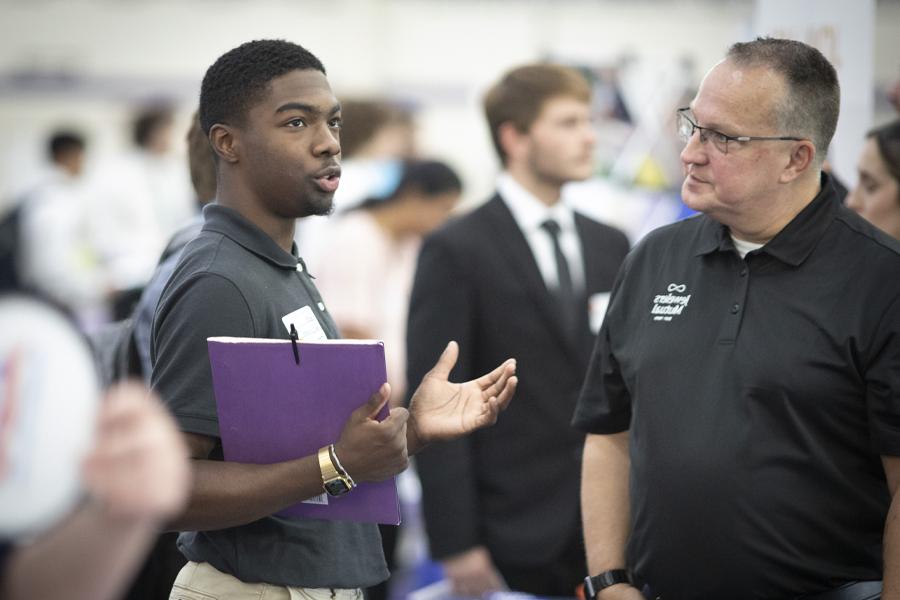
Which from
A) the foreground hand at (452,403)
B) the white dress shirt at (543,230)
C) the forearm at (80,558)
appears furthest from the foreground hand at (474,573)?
the forearm at (80,558)

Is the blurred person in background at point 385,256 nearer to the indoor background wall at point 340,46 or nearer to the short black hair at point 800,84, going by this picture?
the short black hair at point 800,84

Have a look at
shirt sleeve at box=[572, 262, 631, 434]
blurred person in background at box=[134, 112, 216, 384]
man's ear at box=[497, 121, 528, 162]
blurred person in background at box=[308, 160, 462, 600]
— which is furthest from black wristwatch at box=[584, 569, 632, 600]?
blurred person in background at box=[308, 160, 462, 600]

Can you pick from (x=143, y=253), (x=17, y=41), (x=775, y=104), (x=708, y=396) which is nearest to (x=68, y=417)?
(x=708, y=396)

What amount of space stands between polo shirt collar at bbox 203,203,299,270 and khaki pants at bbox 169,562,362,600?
576mm

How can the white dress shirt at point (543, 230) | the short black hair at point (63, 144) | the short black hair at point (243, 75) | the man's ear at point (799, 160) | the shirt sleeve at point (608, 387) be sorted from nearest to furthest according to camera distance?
the short black hair at point (243, 75), the man's ear at point (799, 160), the shirt sleeve at point (608, 387), the white dress shirt at point (543, 230), the short black hair at point (63, 144)

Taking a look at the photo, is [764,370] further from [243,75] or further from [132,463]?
[132,463]

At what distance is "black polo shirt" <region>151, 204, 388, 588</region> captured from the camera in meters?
1.98

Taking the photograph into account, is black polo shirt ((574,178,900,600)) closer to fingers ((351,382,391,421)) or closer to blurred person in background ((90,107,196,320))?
fingers ((351,382,391,421))

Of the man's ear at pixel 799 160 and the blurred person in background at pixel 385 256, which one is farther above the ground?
the man's ear at pixel 799 160

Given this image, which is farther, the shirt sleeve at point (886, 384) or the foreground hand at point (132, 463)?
the shirt sleeve at point (886, 384)

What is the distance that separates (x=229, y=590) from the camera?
2084 mm

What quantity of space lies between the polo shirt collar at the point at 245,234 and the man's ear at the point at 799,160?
99 cm

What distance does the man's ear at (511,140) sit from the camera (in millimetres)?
3822

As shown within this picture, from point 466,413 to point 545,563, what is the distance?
4.62 ft
